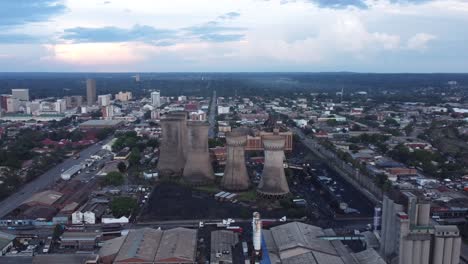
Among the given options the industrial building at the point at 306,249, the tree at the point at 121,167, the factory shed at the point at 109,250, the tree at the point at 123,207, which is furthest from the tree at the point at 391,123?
the factory shed at the point at 109,250

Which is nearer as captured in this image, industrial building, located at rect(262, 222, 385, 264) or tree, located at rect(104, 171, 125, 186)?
industrial building, located at rect(262, 222, 385, 264)

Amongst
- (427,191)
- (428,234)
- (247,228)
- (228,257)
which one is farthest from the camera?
(427,191)

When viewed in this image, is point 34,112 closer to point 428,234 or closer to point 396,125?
point 396,125

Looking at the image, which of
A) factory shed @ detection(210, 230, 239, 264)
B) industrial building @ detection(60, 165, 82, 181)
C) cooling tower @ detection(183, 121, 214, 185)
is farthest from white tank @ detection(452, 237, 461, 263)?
Answer: industrial building @ detection(60, 165, 82, 181)

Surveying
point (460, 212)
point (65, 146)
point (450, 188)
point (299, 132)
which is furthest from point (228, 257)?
point (299, 132)

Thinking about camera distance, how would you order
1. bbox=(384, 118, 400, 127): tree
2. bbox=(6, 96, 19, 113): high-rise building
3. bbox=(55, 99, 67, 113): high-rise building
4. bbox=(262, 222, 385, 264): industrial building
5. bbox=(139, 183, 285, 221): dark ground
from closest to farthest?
bbox=(262, 222, 385, 264): industrial building, bbox=(139, 183, 285, 221): dark ground, bbox=(384, 118, 400, 127): tree, bbox=(55, 99, 67, 113): high-rise building, bbox=(6, 96, 19, 113): high-rise building

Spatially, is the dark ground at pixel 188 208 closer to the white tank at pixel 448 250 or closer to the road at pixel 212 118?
the white tank at pixel 448 250

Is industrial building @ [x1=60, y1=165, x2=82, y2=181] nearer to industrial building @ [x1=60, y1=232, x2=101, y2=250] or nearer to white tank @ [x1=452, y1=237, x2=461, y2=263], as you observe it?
industrial building @ [x1=60, y1=232, x2=101, y2=250]
